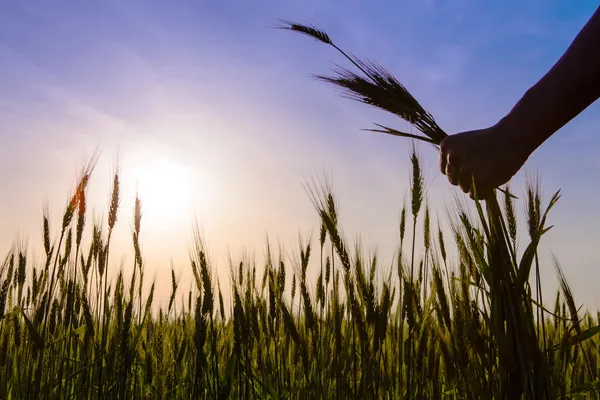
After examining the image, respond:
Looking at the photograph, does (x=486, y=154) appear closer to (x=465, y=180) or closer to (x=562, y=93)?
(x=465, y=180)

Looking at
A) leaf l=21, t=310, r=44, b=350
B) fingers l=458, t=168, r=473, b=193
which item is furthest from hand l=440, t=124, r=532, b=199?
leaf l=21, t=310, r=44, b=350

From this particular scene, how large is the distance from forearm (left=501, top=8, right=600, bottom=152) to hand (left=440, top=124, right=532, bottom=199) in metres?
0.03

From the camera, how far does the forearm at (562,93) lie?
1.49 meters

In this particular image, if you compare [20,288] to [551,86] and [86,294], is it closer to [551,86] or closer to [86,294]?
[86,294]

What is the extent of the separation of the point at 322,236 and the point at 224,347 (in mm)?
1169

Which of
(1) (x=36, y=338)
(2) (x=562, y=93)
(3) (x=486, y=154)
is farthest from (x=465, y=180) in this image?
(1) (x=36, y=338)

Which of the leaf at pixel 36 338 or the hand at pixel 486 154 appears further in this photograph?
the leaf at pixel 36 338

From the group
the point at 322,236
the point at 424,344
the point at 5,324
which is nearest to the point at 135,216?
the point at 322,236

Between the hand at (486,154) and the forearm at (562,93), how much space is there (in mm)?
32

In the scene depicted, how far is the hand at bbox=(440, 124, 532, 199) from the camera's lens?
155 cm

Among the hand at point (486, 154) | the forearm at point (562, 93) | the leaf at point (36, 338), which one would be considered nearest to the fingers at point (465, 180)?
the hand at point (486, 154)

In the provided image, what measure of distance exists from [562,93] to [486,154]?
0.27 meters

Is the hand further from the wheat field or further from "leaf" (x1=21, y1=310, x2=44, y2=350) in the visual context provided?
"leaf" (x1=21, y1=310, x2=44, y2=350)

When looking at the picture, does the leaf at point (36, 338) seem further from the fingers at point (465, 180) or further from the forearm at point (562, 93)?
the forearm at point (562, 93)
